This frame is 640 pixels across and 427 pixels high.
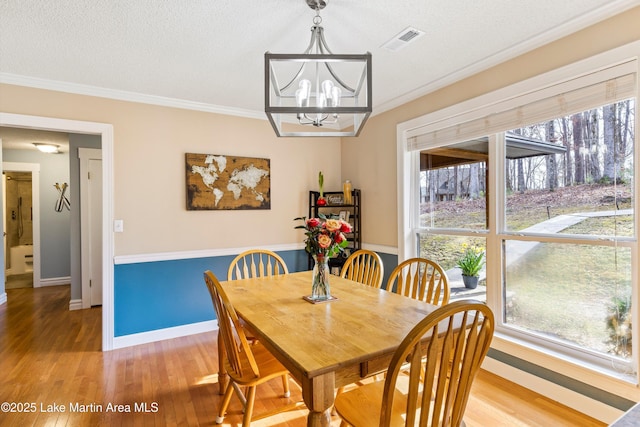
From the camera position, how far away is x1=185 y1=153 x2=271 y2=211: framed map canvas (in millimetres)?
3389

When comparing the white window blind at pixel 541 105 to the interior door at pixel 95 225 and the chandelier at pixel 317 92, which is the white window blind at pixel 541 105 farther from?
the interior door at pixel 95 225

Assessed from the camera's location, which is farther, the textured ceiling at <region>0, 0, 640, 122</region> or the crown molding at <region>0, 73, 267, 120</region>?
the crown molding at <region>0, 73, 267, 120</region>

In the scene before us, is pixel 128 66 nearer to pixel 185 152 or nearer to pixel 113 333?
pixel 185 152

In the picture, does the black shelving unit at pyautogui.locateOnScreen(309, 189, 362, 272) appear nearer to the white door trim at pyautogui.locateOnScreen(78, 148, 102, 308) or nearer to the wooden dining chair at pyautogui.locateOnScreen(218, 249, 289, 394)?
the wooden dining chair at pyautogui.locateOnScreen(218, 249, 289, 394)

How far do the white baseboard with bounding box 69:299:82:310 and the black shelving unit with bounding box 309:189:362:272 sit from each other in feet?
10.2

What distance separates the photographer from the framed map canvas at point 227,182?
3389 millimetres

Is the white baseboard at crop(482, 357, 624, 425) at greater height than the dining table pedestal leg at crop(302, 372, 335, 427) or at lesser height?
lesser

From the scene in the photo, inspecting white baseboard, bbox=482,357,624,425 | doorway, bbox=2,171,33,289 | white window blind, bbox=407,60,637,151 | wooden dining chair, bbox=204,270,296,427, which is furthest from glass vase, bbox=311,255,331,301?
doorway, bbox=2,171,33,289

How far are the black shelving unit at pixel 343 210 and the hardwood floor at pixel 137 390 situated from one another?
1.63m

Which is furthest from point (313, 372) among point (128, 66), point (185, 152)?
point (185, 152)

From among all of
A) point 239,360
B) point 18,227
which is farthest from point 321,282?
point 18,227

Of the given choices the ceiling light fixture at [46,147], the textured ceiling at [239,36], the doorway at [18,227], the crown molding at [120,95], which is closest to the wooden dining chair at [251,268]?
the textured ceiling at [239,36]

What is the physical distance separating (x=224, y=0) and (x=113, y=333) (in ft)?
9.89

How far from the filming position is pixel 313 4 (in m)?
1.72
